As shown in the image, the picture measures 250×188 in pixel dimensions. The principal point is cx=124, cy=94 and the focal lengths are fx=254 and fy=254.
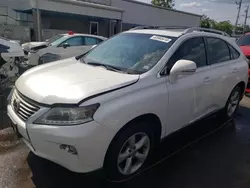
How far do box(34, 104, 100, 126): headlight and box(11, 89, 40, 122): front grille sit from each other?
17cm

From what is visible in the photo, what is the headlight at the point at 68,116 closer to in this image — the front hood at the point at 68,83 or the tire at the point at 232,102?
the front hood at the point at 68,83

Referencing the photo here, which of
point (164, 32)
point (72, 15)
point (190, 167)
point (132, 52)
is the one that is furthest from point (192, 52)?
point (72, 15)

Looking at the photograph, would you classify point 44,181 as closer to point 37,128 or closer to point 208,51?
point 37,128

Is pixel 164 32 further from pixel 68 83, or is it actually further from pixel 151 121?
pixel 68 83

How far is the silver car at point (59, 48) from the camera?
944 cm

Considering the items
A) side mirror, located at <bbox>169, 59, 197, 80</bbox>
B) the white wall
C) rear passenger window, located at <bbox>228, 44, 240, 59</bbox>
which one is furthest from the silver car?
the white wall

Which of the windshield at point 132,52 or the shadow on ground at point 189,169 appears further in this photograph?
the windshield at point 132,52

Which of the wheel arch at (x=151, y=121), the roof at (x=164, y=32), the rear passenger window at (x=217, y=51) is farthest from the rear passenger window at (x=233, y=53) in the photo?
the wheel arch at (x=151, y=121)

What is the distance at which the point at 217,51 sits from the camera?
418 centimetres

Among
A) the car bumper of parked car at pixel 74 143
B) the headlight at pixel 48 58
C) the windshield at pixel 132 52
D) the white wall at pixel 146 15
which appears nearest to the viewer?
the car bumper of parked car at pixel 74 143

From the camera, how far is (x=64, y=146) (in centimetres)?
236

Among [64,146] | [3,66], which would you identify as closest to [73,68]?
[64,146]

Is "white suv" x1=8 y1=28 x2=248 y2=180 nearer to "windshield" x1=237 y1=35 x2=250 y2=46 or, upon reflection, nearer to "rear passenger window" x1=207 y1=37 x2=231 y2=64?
"rear passenger window" x1=207 y1=37 x2=231 y2=64

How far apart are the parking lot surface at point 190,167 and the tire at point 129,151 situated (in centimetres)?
11
